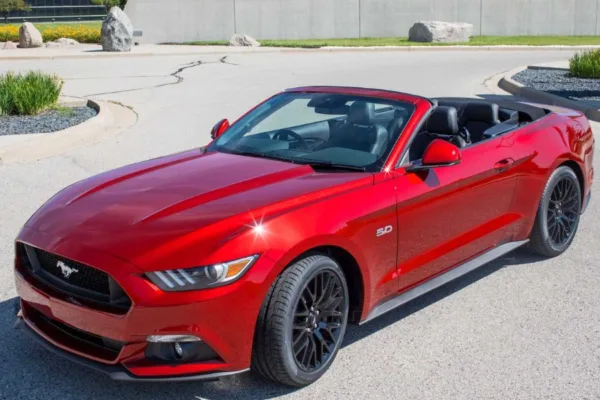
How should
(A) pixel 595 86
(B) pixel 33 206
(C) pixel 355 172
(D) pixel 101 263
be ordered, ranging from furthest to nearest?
(A) pixel 595 86 < (B) pixel 33 206 < (C) pixel 355 172 < (D) pixel 101 263

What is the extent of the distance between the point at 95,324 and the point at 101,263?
0.29 m

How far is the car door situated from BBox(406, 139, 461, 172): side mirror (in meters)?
0.08

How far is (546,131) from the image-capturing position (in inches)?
250

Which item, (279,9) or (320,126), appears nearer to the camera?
(320,126)

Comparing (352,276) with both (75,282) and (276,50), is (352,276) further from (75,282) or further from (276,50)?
(276,50)

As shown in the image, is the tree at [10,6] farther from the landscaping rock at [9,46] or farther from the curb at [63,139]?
the curb at [63,139]

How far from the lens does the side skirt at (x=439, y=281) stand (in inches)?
192

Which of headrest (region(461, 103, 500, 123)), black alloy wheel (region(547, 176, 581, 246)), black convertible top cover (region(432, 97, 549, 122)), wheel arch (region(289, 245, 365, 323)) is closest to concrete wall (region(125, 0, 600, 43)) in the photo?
black convertible top cover (region(432, 97, 549, 122))

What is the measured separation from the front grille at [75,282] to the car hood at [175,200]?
0.13 metres

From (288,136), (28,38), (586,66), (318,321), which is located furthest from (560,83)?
(28,38)

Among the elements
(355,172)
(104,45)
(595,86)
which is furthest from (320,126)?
(104,45)

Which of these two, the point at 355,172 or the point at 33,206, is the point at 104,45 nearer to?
the point at 33,206

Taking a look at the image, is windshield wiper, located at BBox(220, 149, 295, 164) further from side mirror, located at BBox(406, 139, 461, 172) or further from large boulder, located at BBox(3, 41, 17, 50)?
large boulder, located at BBox(3, 41, 17, 50)

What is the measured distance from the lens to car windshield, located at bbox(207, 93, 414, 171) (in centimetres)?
517
